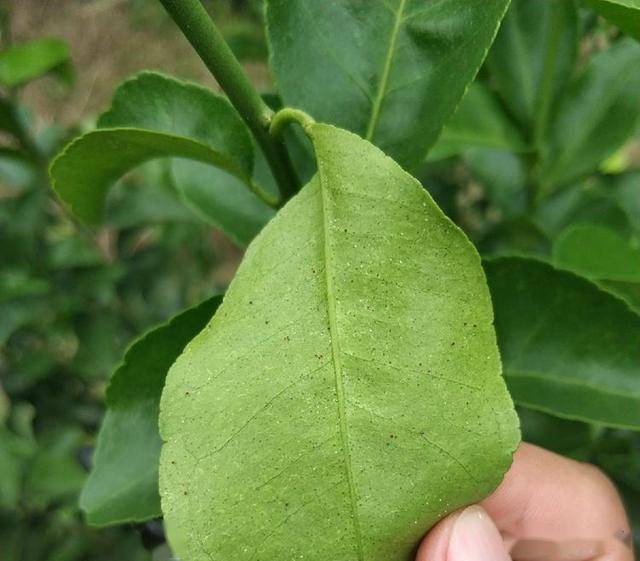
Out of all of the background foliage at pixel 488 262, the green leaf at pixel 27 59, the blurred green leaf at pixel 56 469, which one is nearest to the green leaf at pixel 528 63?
the background foliage at pixel 488 262

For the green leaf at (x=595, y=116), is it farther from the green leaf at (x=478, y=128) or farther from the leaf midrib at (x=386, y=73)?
the leaf midrib at (x=386, y=73)

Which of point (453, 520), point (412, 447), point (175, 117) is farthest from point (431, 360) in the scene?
point (175, 117)

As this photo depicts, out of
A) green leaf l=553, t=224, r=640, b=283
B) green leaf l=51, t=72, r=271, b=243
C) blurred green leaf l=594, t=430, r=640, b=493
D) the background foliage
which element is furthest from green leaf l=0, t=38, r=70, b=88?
blurred green leaf l=594, t=430, r=640, b=493

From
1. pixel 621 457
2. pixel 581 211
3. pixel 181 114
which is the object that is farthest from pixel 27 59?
pixel 621 457

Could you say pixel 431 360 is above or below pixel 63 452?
above

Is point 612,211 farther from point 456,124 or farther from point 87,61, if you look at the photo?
point 87,61
